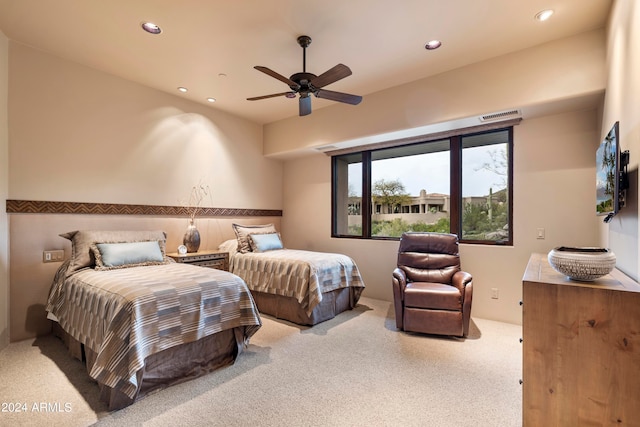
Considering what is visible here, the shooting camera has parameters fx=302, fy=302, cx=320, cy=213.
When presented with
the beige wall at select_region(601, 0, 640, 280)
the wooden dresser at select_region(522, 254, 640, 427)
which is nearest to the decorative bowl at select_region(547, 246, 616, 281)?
the wooden dresser at select_region(522, 254, 640, 427)

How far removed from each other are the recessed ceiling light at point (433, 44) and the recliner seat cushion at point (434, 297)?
2.53 metres

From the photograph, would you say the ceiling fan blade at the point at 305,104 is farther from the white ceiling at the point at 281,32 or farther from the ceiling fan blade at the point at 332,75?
the white ceiling at the point at 281,32

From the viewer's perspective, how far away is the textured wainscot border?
3107mm

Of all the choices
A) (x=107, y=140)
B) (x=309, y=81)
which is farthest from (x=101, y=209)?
(x=309, y=81)

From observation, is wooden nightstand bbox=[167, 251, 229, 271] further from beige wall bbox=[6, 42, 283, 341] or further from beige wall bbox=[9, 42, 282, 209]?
beige wall bbox=[9, 42, 282, 209]

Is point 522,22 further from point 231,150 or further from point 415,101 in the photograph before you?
point 231,150

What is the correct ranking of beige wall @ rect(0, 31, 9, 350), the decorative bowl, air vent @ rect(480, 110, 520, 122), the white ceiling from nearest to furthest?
the decorative bowl
the white ceiling
beige wall @ rect(0, 31, 9, 350)
air vent @ rect(480, 110, 520, 122)

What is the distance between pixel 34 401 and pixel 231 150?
3.93 metres

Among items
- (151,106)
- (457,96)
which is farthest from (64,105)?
(457,96)

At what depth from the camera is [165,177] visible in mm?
4285

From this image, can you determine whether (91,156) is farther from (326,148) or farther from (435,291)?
(435,291)

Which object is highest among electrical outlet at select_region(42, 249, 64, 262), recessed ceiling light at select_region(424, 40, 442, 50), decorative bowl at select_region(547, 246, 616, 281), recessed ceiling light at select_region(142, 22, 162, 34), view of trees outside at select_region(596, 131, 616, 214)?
recessed ceiling light at select_region(142, 22, 162, 34)

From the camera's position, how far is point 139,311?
2.04m

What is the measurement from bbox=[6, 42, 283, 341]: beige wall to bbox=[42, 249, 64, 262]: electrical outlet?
5 centimetres
